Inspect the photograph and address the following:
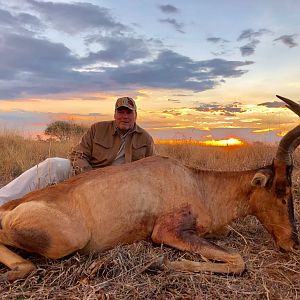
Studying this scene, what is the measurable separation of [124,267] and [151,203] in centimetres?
91

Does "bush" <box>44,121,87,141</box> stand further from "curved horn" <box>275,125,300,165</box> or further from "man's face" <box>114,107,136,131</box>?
"curved horn" <box>275,125,300,165</box>

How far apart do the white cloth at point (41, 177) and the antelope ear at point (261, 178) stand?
10.6 feet

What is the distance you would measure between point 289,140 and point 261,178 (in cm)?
53

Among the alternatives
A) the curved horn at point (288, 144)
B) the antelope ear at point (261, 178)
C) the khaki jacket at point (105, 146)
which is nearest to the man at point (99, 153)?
the khaki jacket at point (105, 146)

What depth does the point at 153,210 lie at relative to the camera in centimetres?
513

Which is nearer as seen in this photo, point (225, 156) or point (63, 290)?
point (63, 290)

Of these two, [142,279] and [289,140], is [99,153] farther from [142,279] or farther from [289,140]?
[142,279]

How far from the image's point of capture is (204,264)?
15.1 feet

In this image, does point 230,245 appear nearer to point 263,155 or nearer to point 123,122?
point 123,122

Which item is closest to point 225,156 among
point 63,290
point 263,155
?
point 263,155

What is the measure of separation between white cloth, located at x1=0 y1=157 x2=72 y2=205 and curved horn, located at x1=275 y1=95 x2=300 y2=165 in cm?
353

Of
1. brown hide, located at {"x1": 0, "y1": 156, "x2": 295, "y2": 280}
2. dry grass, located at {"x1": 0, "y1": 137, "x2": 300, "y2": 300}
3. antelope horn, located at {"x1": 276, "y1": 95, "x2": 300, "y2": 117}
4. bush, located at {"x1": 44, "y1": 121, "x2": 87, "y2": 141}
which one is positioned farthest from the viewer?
bush, located at {"x1": 44, "y1": 121, "x2": 87, "y2": 141}

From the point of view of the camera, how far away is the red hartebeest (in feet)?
15.1

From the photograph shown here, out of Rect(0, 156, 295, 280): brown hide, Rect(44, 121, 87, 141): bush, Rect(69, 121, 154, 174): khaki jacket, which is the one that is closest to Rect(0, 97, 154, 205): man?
Rect(69, 121, 154, 174): khaki jacket
